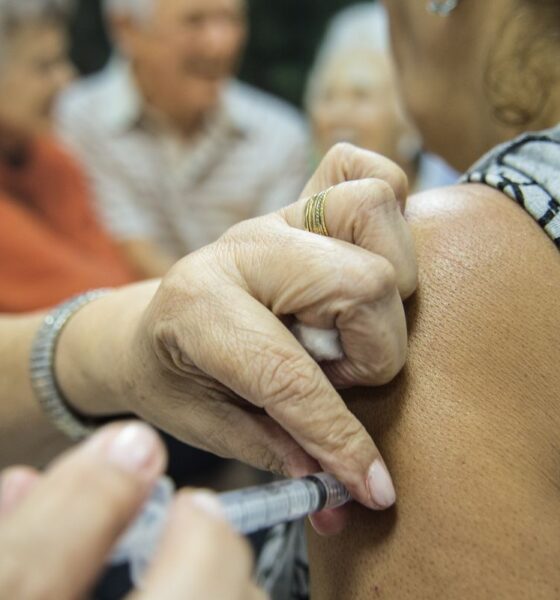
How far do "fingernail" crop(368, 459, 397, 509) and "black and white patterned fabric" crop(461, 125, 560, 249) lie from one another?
0.28 meters

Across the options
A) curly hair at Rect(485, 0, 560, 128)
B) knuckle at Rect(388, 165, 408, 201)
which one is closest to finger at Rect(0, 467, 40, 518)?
knuckle at Rect(388, 165, 408, 201)

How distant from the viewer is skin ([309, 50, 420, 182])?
10.2 ft

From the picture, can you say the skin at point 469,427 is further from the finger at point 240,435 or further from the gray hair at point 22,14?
the gray hair at point 22,14

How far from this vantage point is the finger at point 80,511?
40cm

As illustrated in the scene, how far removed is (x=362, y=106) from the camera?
10.4 feet

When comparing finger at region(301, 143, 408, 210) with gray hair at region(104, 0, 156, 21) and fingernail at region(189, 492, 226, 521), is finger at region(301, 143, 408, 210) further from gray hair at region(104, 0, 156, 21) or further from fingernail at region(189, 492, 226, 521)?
gray hair at region(104, 0, 156, 21)

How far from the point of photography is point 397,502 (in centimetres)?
70

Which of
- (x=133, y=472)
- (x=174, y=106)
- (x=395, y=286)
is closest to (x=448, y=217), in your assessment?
(x=395, y=286)

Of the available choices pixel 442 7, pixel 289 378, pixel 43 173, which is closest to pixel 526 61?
pixel 442 7

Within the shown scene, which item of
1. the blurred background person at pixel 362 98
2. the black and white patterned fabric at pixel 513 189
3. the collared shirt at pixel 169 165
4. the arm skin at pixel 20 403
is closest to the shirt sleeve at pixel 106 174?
the collared shirt at pixel 169 165

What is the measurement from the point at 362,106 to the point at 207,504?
288 centimetres

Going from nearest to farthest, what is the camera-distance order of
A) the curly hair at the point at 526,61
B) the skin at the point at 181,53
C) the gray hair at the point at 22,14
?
the curly hair at the point at 526,61
the gray hair at the point at 22,14
the skin at the point at 181,53

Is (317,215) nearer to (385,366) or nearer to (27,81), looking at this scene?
(385,366)

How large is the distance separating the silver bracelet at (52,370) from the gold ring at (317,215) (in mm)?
444
